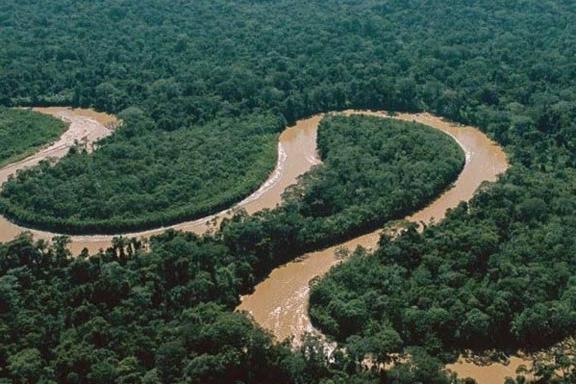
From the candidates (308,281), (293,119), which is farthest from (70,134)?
(308,281)

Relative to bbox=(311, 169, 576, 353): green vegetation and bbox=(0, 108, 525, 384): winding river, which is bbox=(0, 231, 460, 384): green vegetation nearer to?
bbox=(0, 108, 525, 384): winding river

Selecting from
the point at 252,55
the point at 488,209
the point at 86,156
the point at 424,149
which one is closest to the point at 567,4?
the point at 252,55

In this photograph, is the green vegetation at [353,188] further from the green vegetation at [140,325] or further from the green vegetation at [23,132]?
the green vegetation at [23,132]

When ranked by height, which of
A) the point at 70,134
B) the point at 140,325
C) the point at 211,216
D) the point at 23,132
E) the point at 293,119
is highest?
the point at 140,325

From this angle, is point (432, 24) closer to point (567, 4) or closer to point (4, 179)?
point (567, 4)

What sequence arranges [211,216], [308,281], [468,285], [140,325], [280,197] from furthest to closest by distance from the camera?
1. [280,197]
2. [211,216]
3. [308,281]
4. [468,285]
5. [140,325]

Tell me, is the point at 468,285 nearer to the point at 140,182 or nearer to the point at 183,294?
the point at 183,294
